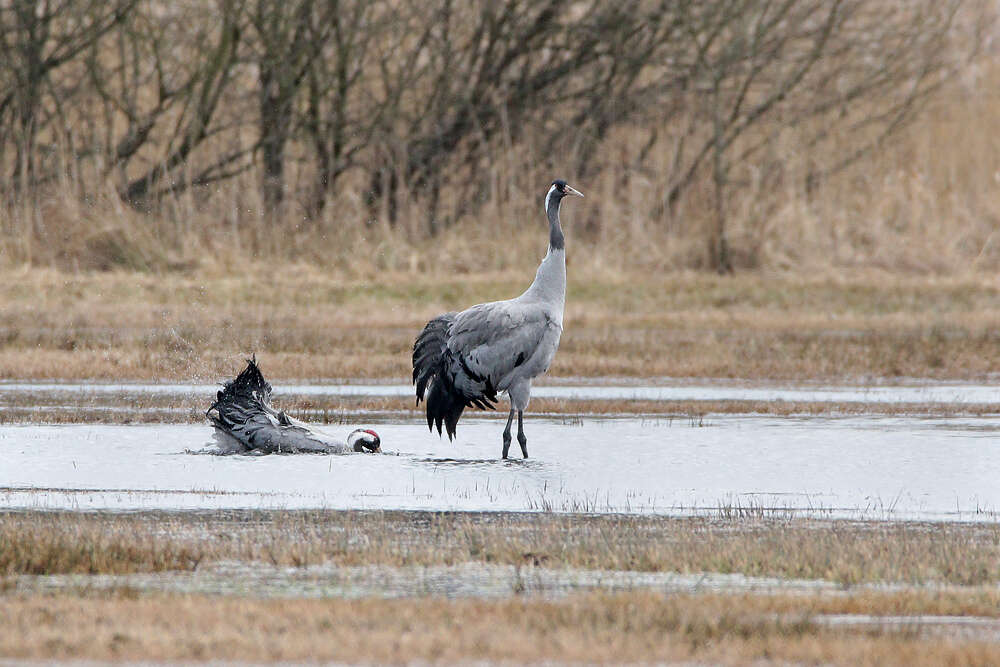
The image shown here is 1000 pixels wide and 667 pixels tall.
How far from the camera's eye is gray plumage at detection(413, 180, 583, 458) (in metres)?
11.8

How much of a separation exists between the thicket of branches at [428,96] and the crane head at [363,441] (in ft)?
50.2

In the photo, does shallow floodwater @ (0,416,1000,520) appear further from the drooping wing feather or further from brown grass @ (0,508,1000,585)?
the drooping wing feather

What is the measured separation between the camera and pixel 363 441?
11.4 m

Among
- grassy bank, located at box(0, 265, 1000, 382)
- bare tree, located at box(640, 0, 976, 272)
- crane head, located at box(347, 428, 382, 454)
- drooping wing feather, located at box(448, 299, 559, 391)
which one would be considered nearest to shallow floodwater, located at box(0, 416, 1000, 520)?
crane head, located at box(347, 428, 382, 454)

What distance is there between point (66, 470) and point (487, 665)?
591 cm

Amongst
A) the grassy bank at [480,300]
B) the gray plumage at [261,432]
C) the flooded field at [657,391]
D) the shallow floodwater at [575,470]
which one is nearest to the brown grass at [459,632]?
the shallow floodwater at [575,470]

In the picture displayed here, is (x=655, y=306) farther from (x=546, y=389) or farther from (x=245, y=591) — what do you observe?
(x=245, y=591)

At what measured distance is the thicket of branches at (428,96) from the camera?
88.3ft

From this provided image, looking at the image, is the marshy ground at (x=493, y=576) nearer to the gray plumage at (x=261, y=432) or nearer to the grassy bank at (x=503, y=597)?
the grassy bank at (x=503, y=597)

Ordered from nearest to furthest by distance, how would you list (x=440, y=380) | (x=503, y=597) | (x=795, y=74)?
(x=503, y=597) < (x=440, y=380) < (x=795, y=74)

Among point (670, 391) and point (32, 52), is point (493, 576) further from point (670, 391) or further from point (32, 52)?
point (32, 52)

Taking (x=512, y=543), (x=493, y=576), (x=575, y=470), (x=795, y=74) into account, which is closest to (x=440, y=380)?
(x=575, y=470)

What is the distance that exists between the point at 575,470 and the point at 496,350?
136 centimetres

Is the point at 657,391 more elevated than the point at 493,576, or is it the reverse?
the point at 657,391
